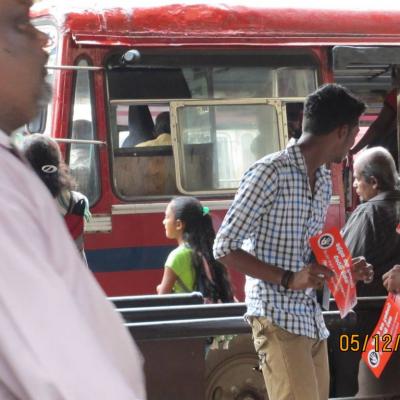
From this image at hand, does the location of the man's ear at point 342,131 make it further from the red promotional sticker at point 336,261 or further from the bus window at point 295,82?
the bus window at point 295,82

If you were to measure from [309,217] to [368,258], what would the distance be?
5.11ft

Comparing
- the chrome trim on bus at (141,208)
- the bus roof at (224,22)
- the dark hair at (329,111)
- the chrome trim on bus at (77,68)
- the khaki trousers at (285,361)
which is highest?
the bus roof at (224,22)

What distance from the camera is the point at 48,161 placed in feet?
14.9

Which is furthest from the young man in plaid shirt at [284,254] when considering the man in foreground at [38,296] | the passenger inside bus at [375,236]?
the man in foreground at [38,296]

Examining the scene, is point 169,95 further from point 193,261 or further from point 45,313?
point 45,313

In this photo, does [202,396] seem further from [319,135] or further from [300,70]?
[300,70]

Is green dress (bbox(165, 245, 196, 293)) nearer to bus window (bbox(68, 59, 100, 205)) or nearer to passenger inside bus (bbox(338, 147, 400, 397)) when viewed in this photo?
passenger inside bus (bbox(338, 147, 400, 397))

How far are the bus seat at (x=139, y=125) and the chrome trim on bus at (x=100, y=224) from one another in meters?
0.52

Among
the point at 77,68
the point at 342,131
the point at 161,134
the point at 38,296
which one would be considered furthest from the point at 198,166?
the point at 38,296

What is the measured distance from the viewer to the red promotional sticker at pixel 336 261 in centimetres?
339

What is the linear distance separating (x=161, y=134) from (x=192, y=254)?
139cm

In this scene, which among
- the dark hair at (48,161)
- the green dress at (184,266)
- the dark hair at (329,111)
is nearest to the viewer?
the dark hair at (329,111)

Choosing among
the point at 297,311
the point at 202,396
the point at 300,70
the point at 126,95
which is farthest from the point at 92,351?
the point at 300,70
